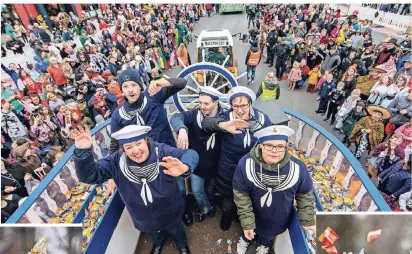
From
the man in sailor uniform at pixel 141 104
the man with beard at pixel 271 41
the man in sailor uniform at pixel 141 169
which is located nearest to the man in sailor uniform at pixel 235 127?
the man in sailor uniform at pixel 141 169

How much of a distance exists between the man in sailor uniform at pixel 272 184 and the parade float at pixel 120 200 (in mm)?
148


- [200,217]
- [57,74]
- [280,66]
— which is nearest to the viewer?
[200,217]

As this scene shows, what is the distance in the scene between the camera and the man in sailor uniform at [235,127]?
88.3 inches

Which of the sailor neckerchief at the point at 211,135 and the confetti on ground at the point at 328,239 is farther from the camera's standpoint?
the sailor neckerchief at the point at 211,135

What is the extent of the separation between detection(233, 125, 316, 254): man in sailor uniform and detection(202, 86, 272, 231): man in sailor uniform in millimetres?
313

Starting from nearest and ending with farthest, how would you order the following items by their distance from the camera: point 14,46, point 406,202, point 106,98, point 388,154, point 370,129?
point 406,202, point 388,154, point 370,129, point 106,98, point 14,46

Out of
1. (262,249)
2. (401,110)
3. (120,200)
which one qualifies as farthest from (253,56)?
(120,200)

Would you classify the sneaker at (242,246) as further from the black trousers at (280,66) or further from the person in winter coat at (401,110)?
the black trousers at (280,66)

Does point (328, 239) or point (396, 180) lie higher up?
point (328, 239)

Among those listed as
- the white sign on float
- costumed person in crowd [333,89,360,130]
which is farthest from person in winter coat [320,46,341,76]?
the white sign on float

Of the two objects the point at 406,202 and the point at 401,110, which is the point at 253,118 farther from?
the point at 401,110

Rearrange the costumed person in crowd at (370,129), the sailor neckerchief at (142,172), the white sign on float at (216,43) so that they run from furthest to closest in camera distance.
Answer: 1. the white sign on float at (216,43)
2. the costumed person in crowd at (370,129)
3. the sailor neckerchief at (142,172)

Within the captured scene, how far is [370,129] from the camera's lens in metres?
4.36

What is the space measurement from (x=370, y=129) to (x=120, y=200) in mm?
4161
